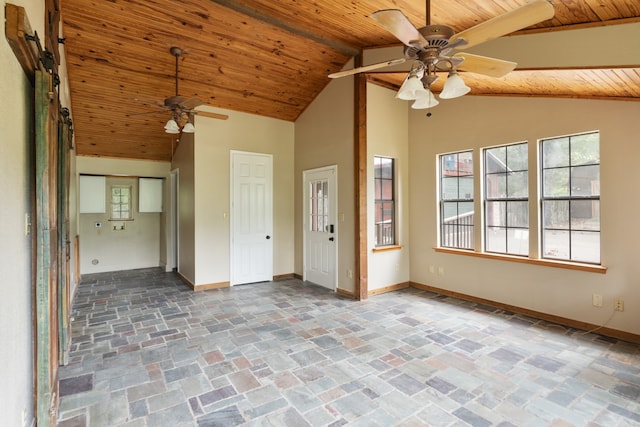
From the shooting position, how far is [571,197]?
3.88 m

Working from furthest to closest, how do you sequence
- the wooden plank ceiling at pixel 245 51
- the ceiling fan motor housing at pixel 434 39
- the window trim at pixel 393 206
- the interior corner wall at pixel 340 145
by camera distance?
the window trim at pixel 393 206 → the interior corner wall at pixel 340 145 → the wooden plank ceiling at pixel 245 51 → the ceiling fan motor housing at pixel 434 39

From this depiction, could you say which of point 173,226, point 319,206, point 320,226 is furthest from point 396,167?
point 173,226

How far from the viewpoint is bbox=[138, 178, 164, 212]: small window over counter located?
7325 millimetres

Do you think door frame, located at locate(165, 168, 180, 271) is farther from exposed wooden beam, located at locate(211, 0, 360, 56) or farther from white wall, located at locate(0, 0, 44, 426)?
white wall, located at locate(0, 0, 44, 426)

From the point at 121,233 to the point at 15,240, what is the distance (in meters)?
6.52

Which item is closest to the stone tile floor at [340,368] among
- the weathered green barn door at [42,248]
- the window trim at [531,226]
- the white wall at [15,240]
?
the weathered green barn door at [42,248]

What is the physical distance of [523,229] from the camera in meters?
4.35

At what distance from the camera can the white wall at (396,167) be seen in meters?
5.10

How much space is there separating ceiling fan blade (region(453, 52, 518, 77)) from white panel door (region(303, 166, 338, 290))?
10.1 ft

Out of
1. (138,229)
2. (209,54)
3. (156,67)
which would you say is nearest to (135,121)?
(156,67)

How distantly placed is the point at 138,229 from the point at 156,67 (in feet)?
13.9

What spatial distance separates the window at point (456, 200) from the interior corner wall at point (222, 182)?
2.90m

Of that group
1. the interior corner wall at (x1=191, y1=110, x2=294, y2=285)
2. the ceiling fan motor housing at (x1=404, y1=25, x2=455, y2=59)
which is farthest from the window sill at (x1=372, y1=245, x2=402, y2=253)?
the ceiling fan motor housing at (x1=404, y1=25, x2=455, y2=59)

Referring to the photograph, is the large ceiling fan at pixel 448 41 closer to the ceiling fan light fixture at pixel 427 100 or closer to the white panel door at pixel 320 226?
the ceiling fan light fixture at pixel 427 100
